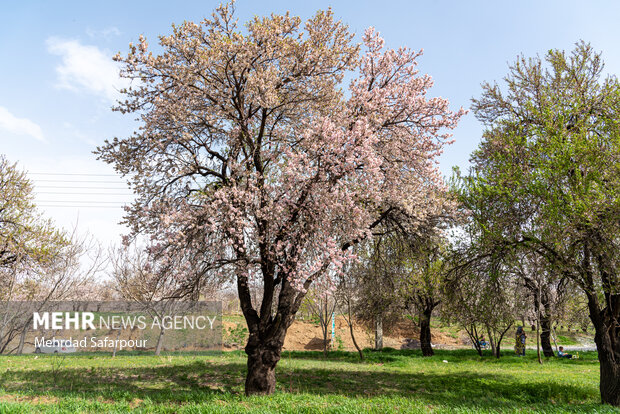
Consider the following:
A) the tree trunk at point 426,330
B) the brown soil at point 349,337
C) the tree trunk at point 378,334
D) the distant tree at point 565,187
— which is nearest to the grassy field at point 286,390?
the distant tree at point 565,187

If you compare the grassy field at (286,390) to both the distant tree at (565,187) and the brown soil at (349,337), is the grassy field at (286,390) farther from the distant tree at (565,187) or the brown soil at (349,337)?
the brown soil at (349,337)

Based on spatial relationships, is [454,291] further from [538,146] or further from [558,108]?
[558,108]

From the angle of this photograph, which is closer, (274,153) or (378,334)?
(274,153)

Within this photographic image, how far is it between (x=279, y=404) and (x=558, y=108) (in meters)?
12.0

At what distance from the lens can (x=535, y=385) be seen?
44.9 feet

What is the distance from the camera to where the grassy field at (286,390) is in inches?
324

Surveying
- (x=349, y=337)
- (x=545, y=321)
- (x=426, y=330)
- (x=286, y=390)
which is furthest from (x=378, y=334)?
(x=286, y=390)

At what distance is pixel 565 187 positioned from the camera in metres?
11.3

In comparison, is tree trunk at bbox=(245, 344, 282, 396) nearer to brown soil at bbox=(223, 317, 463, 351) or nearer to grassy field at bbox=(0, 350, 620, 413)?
grassy field at bbox=(0, 350, 620, 413)

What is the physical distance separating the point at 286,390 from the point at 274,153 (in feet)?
24.1

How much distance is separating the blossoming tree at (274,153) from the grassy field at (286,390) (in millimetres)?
2382

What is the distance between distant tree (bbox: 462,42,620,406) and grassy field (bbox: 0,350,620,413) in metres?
3.11

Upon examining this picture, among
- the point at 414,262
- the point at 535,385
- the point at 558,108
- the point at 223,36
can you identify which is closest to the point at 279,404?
the point at 414,262

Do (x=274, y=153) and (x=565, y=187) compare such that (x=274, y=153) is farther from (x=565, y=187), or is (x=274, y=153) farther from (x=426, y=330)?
(x=426, y=330)
